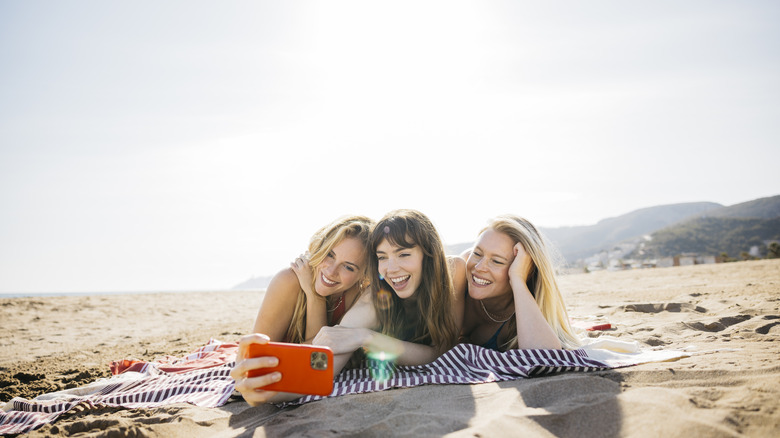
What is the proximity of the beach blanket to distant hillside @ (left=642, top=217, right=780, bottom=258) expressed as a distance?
5314 centimetres

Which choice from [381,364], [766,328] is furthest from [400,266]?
[766,328]

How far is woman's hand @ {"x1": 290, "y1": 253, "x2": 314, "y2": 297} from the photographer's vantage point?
3729 mm

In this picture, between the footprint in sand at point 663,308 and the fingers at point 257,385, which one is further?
the footprint in sand at point 663,308

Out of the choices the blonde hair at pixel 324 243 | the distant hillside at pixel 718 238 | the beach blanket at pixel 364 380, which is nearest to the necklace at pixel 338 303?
the blonde hair at pixel 324 243

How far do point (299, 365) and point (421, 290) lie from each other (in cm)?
178

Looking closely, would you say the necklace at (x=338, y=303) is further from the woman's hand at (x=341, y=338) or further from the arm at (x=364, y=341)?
the woman's hand at (x=341, y=338)

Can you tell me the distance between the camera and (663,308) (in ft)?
19.5

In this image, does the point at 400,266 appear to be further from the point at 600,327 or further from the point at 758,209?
the point at 758,209

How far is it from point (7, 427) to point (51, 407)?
Answer: 0.24 metres

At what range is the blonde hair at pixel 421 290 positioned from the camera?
11.7 ft

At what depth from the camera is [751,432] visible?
161 centimetres

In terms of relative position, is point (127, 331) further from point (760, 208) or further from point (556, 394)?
point (760, 208)

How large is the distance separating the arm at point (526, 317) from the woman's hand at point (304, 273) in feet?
6.03

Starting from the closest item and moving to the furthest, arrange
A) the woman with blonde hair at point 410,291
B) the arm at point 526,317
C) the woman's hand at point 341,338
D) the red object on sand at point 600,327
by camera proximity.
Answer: the woman's hand at point 341,338 < the arm at point 526,317 < the woman with blonde hair at point 410,291 < the red object on sand at point 600,327
